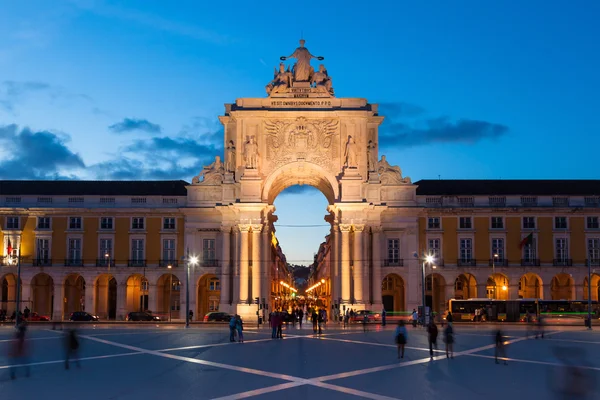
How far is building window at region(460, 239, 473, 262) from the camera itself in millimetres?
75062

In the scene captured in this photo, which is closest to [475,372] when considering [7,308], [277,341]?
[277,341]

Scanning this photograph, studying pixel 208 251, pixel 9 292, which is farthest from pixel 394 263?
pixel 9 292

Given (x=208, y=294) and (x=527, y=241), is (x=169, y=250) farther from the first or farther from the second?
(x=527, y=241)

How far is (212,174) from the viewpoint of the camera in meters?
76.4

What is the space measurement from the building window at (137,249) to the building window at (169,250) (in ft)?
7.25

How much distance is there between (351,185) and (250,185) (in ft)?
31.1

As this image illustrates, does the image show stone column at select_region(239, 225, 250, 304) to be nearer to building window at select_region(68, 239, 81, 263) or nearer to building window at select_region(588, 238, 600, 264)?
building window at select_region(68, 239, 81, 263)

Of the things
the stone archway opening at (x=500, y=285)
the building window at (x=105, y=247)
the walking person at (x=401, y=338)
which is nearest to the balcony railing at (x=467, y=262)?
the stone archway opening at (x=500, y=285)

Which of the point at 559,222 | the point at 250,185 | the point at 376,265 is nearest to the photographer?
the point at 250,185

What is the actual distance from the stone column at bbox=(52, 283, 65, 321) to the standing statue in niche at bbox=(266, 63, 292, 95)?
27.7 m

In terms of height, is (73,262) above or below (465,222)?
below

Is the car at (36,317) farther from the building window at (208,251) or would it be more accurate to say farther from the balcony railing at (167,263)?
the building window at (208,251)

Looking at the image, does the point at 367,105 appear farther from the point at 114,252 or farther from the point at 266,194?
the point at 114,252

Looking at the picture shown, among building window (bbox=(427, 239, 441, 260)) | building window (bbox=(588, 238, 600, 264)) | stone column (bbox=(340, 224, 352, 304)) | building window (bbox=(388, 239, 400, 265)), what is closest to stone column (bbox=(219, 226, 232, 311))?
stone column (bbox=(340, 224, 352, 304))
